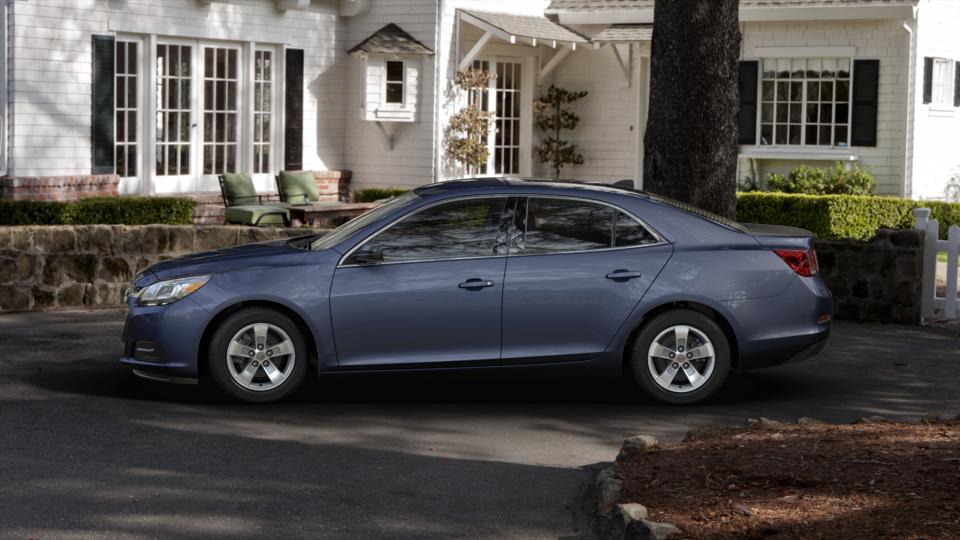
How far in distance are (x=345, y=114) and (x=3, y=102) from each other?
6955mm

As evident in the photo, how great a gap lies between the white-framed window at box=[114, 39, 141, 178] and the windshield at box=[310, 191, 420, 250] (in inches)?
446

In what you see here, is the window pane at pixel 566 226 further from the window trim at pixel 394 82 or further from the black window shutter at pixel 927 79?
the black window shutter at pixel 927 79

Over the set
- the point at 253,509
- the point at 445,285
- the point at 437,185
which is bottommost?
the point at 253,509

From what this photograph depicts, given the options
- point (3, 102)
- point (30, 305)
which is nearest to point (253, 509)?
point (30, 305)

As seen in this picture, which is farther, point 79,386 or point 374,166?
point 374,166

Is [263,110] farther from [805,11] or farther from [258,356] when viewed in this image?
[258,356]

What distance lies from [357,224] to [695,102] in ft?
13.2

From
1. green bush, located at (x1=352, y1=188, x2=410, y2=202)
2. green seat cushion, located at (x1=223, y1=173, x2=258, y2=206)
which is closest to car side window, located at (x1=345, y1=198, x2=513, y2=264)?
green seat cushion, located at (x1=223, y1=173, x2=258, y2=206)

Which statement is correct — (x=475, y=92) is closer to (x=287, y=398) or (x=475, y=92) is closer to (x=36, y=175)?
(x=36, y=175)

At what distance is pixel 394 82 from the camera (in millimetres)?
23656

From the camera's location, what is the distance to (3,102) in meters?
18.4

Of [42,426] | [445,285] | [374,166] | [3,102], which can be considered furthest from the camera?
[374,166]

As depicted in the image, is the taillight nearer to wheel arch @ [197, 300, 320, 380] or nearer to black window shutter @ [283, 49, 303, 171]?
wheel arch @ [197, 300, 320, 380]

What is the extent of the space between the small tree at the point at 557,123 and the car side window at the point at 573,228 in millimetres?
16637
